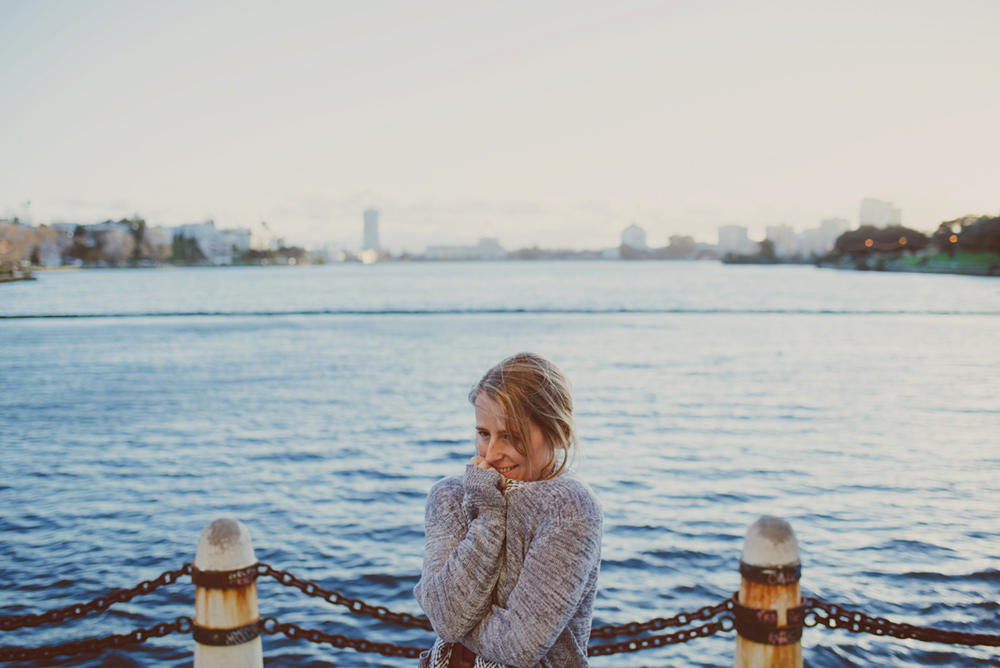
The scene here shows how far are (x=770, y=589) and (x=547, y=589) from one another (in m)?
1.11

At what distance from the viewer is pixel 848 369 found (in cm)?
2462

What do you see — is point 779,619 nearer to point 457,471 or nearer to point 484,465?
point 484,465

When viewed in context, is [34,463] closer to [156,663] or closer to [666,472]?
[156,663]

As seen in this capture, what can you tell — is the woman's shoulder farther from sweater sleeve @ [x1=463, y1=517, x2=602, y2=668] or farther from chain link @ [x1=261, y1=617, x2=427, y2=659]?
chain link @ [x1=261, y1=617, x2=427, y2=659]

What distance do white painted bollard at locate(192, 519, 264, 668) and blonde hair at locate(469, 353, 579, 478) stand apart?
4.14 feet

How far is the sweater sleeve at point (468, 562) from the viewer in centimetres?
222

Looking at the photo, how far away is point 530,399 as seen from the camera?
238 centimetres

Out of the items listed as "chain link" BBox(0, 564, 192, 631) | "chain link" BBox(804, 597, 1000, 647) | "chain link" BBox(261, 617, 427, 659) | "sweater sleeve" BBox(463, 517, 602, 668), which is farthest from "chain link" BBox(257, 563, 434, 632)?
"chain link" BBox(804, 597, 1000, 647)

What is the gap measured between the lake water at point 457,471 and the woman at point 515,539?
4678 mm

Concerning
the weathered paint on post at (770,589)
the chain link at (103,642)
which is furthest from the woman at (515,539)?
the chain link at (103,642)

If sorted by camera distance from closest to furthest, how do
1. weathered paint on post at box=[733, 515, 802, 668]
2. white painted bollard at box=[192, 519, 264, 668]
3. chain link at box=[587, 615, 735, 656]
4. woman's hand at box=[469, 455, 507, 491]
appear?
woman's hand at box=[469, 455, 507, 491], weathered paint on post at box=[733, 515, 802, 668], white painted bollard at box=[192, 519, 264, 668], chain link at box=[587, 615, 735, 656]

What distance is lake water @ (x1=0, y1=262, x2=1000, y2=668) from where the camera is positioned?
7.33 meters

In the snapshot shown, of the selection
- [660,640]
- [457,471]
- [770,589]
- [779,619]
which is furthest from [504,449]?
[457,471]

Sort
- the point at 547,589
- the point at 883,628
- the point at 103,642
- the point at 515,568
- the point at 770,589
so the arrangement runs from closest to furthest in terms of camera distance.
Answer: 1. the point at 547,589
2. the point at 515,568
3. the point at 770,589
4. the point at 883,628
5. the point at 103,642
